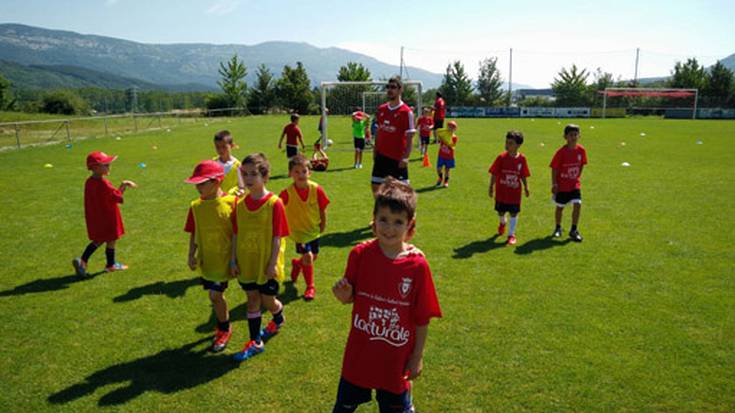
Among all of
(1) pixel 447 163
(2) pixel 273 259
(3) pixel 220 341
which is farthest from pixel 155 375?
(1) pixel 447 163

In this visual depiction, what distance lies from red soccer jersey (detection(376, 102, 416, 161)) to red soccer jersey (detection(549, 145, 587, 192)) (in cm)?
265

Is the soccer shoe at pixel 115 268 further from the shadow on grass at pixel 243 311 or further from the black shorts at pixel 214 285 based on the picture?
the black shorts at pixel 214 285

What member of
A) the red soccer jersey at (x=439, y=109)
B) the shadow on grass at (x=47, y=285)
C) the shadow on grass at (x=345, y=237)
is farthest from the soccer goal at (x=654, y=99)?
the shadow on grass at (x=47, y=285)

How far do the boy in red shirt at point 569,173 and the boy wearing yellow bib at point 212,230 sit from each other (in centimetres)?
586

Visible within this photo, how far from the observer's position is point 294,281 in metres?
6.23

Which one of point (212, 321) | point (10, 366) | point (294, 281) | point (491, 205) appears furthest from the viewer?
point (491, 205)

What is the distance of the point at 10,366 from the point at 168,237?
4.23 metres

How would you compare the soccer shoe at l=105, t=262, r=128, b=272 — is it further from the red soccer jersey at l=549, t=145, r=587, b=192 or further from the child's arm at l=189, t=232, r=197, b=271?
the red soccer jersey at l=549, t=145, r=587, b=192

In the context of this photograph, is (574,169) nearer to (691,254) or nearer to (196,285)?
(691,254)

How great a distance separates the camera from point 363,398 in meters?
2.70

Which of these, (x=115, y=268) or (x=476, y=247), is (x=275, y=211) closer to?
(x=115, y=268)

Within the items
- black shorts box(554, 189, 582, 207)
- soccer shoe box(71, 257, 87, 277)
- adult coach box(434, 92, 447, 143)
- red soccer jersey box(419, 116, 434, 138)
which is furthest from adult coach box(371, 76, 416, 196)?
adult coach box(434, 92, 447, 143)

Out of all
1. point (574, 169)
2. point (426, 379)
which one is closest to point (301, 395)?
point (426, 379)

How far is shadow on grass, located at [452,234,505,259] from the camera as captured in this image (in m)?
7.36
